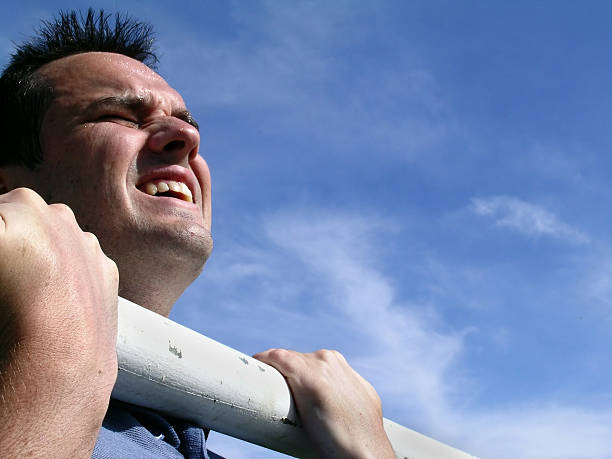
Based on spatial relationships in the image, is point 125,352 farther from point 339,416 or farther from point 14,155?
point 14,155

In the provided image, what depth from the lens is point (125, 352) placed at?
54.4 inches

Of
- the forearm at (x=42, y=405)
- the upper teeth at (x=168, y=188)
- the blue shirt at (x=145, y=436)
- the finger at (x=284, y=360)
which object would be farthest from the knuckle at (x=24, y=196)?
the upper teeth at (x=168, y=188)

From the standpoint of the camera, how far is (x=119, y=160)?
229 cm

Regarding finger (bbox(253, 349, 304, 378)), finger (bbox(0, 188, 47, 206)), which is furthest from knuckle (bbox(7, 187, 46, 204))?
finger (bbox(253, 349, 304, 378))

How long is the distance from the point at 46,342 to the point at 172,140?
1540mm

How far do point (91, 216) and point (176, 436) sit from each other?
84 cm

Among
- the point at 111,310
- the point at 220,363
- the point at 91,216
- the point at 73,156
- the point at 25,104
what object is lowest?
the point at 111,310

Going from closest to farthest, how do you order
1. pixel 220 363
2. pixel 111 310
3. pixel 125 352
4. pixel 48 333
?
pixel 48 333 < pixel 111 310 < pixel 125 352 < pixel 220 363

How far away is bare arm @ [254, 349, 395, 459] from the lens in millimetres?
1809

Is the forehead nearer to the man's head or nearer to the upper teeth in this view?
the man's head

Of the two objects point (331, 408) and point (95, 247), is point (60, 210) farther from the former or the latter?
point (331, 408)

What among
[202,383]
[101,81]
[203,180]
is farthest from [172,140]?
[202,383]

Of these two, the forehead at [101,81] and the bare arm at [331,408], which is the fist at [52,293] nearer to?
the bare arm at [331,408]

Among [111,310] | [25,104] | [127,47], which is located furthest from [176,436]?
[127,47]
